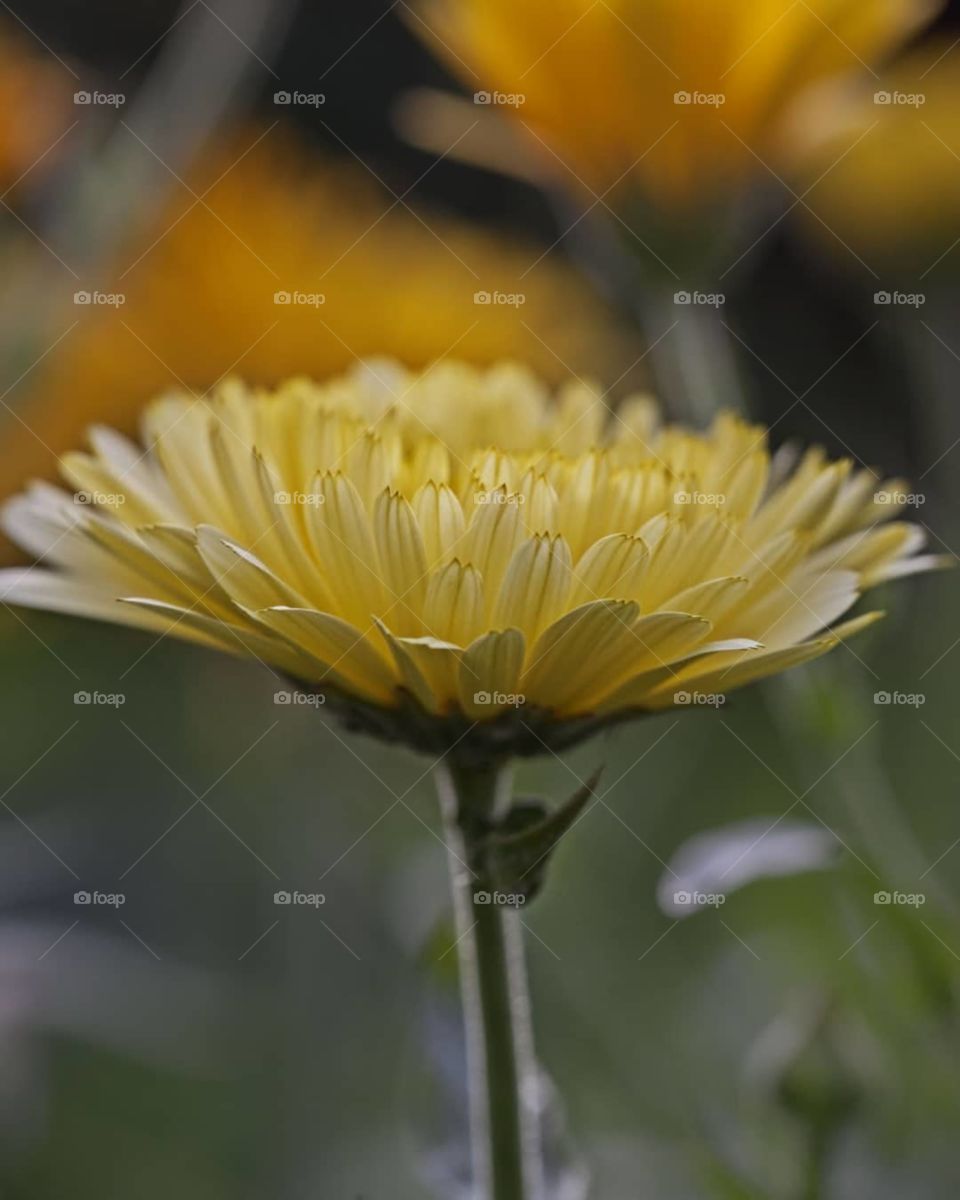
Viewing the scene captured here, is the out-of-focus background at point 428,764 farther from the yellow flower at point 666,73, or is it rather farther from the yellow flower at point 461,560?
the yellow flower at point 461,560

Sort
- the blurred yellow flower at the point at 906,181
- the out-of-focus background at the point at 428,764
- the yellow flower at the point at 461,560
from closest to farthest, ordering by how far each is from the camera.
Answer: the yellow flower at the point at 461,560
the out-of-focus background at the point at 428,764
the blurred yellow flower at the point at 906,181

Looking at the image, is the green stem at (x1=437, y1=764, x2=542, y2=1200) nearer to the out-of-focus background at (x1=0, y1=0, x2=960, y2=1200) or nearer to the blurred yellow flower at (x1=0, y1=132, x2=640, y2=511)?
the out-of-focus background at (x1=0, y1=0, x2=960, y2=1200)

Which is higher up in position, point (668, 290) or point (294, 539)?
point (668, 290)

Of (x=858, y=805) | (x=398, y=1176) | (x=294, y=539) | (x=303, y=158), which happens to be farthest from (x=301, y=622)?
(x=303, y=158)

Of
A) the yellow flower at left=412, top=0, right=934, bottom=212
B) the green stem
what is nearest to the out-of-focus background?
the yellow flower at left=412, top=0, right=934, bottom=212

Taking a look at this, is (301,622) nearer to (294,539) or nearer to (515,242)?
(294,539)

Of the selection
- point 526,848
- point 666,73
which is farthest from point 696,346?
point 526,848

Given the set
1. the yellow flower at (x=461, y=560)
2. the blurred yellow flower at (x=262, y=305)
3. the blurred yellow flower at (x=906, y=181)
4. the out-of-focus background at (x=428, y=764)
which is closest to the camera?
the yellow flower at (x=461, y=560)

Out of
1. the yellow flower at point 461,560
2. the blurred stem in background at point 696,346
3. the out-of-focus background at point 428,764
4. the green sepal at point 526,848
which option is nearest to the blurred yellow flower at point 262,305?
the out-of-focus background at point 428,764
